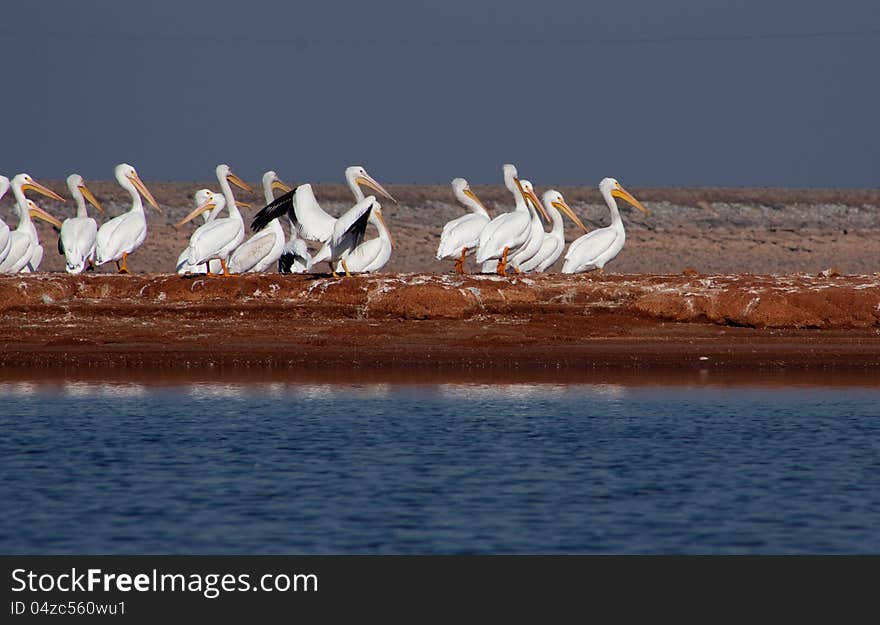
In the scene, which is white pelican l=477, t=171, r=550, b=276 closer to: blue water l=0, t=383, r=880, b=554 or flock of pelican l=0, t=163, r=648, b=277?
flock of pelican l=0, t=163, r=648, b=277

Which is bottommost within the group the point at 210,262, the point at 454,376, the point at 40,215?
the point at 454,376

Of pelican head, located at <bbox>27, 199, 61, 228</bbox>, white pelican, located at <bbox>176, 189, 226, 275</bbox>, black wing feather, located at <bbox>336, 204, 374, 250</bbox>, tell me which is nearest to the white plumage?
black wing feather, located at <bbox>336, 204, 374, 250</bbox>

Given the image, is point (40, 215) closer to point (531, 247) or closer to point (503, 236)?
point (531, 247)

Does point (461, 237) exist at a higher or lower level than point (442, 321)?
higher

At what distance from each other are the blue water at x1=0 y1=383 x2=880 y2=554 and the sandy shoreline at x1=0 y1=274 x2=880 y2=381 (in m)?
1.10

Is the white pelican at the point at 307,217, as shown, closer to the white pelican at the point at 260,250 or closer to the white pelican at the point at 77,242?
the white pelican at the point at 260,250

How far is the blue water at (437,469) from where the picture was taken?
7613 mm

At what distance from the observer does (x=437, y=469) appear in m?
9.31

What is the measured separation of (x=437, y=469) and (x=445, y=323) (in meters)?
5.53

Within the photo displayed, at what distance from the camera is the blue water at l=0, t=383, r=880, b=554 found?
300 inches

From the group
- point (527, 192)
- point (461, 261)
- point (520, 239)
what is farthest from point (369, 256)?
point (527, 192)
